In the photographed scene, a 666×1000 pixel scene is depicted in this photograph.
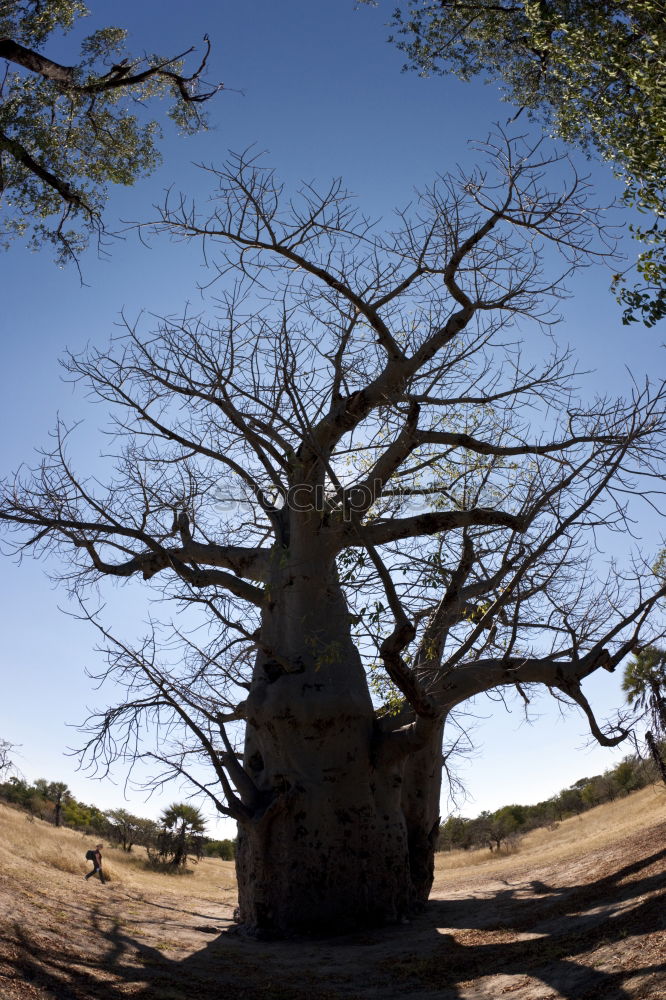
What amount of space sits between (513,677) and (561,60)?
481cm

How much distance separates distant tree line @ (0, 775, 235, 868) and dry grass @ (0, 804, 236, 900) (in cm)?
48

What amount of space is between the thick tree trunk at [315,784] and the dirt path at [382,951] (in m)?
0.31

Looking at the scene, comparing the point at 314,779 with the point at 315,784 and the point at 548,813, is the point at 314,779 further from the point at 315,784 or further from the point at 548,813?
the point at 548,813

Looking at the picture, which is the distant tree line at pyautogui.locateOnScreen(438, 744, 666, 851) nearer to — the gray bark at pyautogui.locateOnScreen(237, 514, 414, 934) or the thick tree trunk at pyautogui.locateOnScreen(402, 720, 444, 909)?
the thick tree trunk at pyautogui.locateOnScreen(402, 720, 444, 909)

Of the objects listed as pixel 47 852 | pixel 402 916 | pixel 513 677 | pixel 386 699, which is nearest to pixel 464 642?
pixel 386 699

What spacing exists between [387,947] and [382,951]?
0.46 feet

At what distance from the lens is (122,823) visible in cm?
2136

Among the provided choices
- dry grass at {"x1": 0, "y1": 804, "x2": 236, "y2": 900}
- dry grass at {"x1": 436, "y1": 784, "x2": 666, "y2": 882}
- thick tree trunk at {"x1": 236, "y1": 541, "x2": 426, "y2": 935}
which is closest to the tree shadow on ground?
thick tree trunk at {"x1": 236, "y1": 541, "x2": 426, "y2": 935}

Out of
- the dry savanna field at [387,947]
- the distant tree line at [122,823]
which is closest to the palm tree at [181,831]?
the distant tree line at [122,823]

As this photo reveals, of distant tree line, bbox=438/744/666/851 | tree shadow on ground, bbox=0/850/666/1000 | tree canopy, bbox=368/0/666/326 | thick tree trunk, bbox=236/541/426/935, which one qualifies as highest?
tree canopy, bbox=368/0/666/326

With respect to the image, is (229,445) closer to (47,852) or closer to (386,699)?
(386,699)

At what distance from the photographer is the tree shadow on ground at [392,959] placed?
409 cm

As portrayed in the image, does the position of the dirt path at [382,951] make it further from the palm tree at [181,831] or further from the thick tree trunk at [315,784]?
the palm tree at [181,831]

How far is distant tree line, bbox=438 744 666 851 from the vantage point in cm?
2056
